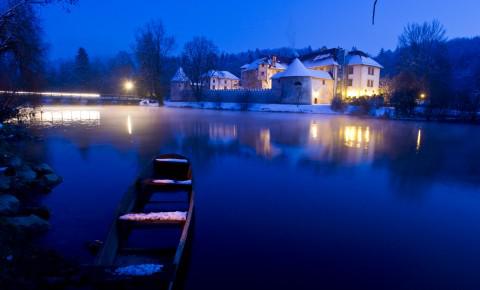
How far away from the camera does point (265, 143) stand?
17.6 metres

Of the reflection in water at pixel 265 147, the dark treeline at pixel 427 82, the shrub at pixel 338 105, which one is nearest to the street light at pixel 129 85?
the shrub at pixel 338 105

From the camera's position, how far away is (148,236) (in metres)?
5.98

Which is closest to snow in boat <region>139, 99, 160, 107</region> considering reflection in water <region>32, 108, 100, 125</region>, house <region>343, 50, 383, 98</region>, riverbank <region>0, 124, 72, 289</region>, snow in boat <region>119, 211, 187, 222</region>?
reflection in water <region>32, 108, 100, 125</region>

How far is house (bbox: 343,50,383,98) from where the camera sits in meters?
53.0

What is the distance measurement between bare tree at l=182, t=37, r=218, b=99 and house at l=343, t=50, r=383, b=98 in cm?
2634

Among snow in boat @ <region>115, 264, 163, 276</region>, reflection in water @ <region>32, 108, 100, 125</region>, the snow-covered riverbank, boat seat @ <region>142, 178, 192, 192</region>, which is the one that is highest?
the snow-covered riverbank

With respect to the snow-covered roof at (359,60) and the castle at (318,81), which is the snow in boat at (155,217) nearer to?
the castle at (318,81)

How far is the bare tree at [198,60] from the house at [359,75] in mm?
26340

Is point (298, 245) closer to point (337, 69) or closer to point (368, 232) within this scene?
point (368, 232)

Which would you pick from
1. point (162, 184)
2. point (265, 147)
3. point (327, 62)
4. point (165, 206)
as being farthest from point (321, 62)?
point (162, 184)

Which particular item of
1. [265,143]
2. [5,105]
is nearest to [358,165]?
[265,143]

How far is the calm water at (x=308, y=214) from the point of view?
4.98 m

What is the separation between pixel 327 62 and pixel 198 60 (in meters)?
24.5

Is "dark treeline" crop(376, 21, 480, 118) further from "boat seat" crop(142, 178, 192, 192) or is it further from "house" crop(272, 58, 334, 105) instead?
"boat seat" crop(142, 178, 192, 192)
